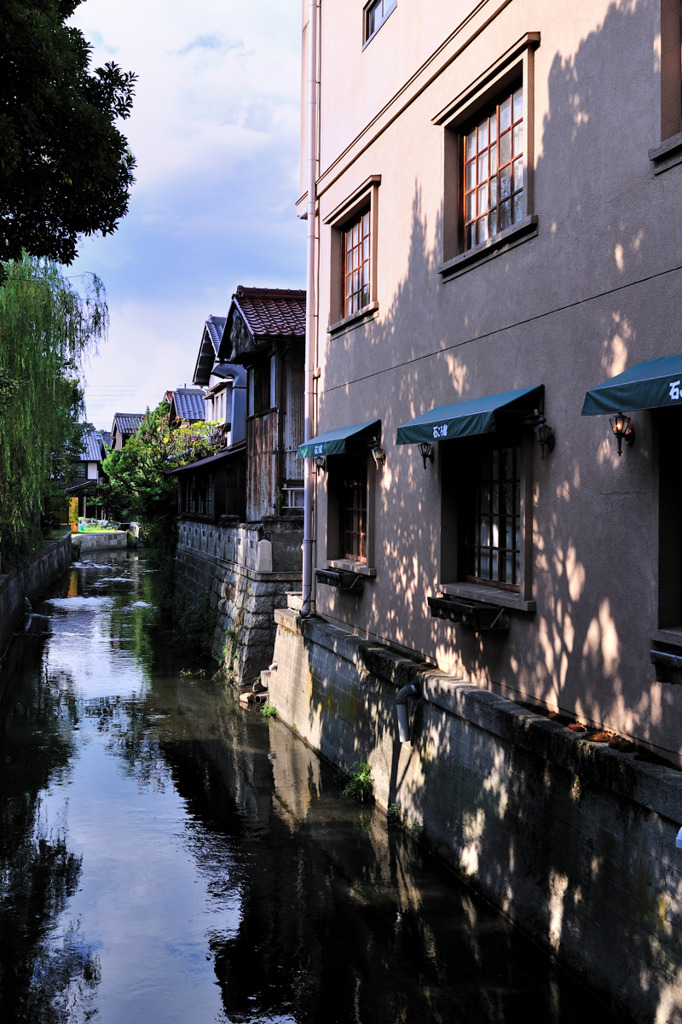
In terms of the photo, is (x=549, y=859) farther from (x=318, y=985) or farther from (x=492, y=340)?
(x=492, y=340)

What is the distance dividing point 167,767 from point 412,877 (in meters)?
5.21

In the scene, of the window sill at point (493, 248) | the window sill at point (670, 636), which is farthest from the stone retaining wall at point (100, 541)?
the window sill at point (670, 636)

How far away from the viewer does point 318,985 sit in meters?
6.62

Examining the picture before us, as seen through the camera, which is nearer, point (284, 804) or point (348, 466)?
point (284, 804)

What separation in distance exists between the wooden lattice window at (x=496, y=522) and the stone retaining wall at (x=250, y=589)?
30.0 feet

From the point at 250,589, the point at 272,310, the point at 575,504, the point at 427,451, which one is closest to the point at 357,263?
the point at 427,451

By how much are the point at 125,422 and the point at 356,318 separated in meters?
74.3

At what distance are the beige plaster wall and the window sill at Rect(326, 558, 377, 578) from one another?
1.08 feet

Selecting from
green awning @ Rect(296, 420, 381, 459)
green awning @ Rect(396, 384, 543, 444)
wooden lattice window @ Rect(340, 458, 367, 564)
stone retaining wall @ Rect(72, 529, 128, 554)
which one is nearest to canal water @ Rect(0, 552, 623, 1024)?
wooden lattice window @ Rect(340, 458, 367, 564)

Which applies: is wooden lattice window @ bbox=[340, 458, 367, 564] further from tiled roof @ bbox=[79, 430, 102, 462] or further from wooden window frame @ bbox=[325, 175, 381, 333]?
tiled roof @ bbox=[79, 430, 102, 462]

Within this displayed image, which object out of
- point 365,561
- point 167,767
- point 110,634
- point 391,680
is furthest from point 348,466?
point 110,634

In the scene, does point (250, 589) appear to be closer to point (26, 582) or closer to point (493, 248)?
point (493, 248)

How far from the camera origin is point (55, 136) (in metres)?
7.71

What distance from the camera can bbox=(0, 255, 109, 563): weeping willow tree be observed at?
20266 mm
